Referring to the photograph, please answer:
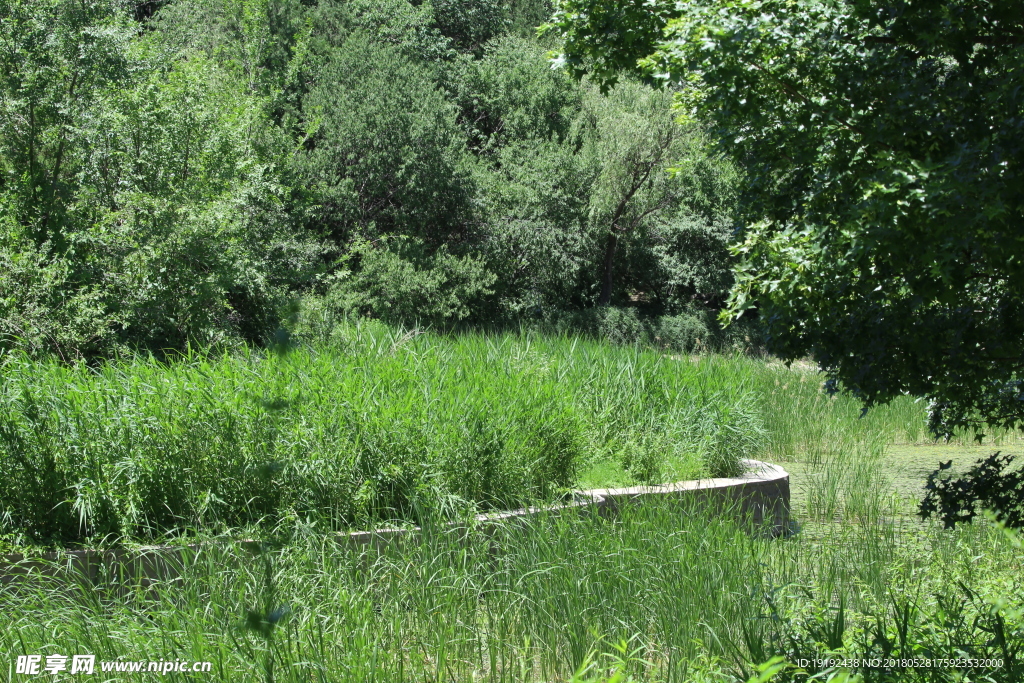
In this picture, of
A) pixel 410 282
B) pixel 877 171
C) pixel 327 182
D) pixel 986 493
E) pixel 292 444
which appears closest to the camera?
A: pixel 877 171

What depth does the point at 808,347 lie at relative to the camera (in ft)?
11.6

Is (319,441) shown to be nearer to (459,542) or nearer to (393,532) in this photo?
(393,532)

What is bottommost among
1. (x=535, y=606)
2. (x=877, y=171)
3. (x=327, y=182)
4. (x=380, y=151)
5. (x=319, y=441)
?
(x=535, y=606)

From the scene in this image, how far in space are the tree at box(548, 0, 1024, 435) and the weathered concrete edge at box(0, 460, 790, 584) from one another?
2272mm

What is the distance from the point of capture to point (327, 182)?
19.4m

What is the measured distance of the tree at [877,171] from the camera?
115 inches

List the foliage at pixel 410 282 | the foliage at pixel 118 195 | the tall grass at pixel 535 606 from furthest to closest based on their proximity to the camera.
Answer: the foliage at pixel 410 282, the foliage at pixel 118 195, the tall grass at pixel 535 606

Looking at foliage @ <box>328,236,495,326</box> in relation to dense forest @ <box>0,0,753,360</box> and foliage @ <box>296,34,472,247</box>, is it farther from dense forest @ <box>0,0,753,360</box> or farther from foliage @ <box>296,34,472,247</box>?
foliage @ <box>296,34,472,247</box>

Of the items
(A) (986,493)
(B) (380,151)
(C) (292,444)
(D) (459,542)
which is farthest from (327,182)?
(A) (986,493)

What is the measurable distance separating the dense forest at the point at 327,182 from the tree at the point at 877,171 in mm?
528

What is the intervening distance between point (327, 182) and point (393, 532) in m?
15.3

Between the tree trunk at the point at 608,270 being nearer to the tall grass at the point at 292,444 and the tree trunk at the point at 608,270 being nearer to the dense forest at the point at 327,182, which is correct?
the dense forest at the point at 327,182

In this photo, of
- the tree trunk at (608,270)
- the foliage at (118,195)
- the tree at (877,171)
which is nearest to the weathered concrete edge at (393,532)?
the tree at (877,171)

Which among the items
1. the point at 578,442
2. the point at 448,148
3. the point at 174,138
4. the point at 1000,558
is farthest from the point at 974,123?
the point at 448,148
